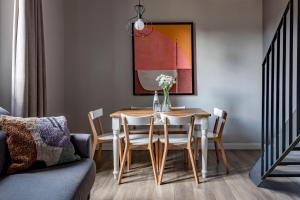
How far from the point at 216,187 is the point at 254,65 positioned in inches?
99.1

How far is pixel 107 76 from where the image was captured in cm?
472

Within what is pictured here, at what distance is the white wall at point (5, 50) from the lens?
3.00 m

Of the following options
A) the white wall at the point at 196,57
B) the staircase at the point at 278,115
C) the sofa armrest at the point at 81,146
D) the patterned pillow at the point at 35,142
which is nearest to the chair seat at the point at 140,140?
the sofa armrest at the point at 81,146

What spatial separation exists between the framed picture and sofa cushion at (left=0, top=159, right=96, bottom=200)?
2.69 m

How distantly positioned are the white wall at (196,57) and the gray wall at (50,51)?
0.23m

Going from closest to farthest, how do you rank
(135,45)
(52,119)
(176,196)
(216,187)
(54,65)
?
1. (52,119)
2. (176,196)
3. (216,187)
4. (54,65)
5. (135,45)

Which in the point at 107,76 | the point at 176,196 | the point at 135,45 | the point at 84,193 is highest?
the point at 135,45

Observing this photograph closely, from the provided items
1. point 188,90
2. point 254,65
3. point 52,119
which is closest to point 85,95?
point 188,90

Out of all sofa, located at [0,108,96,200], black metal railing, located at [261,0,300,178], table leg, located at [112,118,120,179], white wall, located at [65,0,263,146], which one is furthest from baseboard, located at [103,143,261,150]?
sofa, located at [0,108,96,200]

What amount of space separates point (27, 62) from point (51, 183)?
164 centimetres

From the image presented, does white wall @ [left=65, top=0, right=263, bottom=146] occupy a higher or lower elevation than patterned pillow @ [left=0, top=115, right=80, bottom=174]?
higher

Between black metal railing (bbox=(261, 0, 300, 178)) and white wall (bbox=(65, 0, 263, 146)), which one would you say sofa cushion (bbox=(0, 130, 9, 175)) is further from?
white wall (bbox=(65, 0, 263, 146))

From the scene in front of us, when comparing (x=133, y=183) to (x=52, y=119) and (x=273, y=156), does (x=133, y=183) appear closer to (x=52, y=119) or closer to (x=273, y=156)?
(x=52, y=119)

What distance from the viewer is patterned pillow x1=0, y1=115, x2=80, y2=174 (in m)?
1.97
